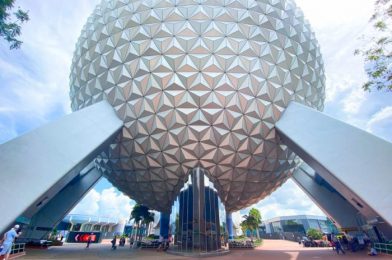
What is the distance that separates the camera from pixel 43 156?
37.1ft

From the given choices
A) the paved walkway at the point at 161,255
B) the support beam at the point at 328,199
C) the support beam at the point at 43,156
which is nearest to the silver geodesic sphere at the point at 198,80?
the support beam at the point at 43,156

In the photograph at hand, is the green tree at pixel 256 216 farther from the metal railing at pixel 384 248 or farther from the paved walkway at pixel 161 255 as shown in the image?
the metal railing at pixel 384 248

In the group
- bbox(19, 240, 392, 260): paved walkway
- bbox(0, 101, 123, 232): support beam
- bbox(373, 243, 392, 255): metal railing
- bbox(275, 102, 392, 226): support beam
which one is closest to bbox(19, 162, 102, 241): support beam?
bbox(19, 240, 392, 260): paved walkway

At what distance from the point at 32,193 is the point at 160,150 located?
7673mm

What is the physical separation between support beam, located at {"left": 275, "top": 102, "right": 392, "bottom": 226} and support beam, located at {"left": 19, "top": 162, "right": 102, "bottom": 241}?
18.5 m

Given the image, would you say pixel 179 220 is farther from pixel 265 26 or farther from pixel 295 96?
pixel 265 26

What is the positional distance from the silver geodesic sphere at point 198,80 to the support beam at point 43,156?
8.87 ft

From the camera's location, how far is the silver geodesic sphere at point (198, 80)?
15.0 metres

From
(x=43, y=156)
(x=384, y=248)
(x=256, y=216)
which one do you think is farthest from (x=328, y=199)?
(x=256, y=216)

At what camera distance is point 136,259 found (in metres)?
12.6

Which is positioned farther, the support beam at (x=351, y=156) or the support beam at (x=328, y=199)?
the support beam at (x=328, y=199)

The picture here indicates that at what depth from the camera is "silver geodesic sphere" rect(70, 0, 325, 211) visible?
15.0 metres

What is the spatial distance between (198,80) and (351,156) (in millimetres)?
9357

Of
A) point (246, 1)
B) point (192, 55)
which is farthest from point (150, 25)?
point (246, 1)
